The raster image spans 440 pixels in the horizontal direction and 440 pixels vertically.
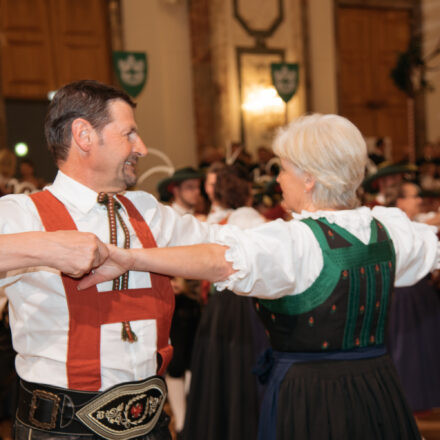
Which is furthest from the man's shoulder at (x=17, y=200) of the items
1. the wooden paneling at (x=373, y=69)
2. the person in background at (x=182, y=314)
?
the wooden paneling at (x=373, y=69)

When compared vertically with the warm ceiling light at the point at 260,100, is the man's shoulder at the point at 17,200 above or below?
below

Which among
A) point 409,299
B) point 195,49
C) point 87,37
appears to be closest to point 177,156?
point 195,49

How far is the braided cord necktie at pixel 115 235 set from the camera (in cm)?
153

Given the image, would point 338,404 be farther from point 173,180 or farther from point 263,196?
point 263,196

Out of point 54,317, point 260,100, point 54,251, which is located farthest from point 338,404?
point 260,100

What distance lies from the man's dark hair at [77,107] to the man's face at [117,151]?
0.02m

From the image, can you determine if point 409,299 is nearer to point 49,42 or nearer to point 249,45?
point 249,45

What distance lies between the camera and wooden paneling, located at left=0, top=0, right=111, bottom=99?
9.07 metres

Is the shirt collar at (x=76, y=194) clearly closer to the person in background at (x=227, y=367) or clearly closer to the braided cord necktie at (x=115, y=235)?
the braided cord necktie at (x=115, y=235)

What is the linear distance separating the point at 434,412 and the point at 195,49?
6.63 meters

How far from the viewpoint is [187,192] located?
465cm

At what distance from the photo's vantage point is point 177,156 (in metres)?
9.38

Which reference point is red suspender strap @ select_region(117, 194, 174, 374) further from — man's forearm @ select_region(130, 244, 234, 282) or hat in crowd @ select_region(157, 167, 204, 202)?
hat in crowd @ select_region(157, 167, 204, 202)

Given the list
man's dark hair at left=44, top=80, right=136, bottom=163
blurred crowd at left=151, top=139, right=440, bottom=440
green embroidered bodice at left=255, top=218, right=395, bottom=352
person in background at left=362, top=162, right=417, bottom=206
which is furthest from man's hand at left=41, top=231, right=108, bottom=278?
person in background at left=362, top=162, right=417, bottom=206
